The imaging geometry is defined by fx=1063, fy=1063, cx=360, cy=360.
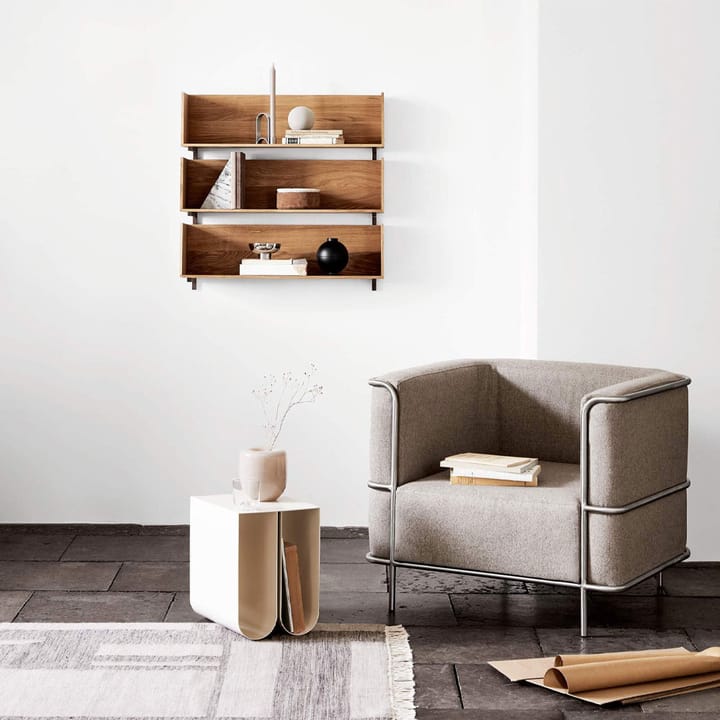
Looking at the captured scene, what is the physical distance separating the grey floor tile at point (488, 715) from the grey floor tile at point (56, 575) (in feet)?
4.79

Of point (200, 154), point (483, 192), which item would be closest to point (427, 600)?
point (483, 192)

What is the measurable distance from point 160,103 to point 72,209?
22.2 inches

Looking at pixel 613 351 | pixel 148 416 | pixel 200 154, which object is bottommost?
pixel 148 416

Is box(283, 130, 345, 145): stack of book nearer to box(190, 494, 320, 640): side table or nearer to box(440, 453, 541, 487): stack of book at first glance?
box(440, 453, 541, 487): stack of book

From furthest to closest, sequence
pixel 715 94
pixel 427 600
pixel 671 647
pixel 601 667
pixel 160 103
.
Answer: pixel 160 103
pixel 715 94
pixel 427 600
pixel 671 647
pixel 601 667

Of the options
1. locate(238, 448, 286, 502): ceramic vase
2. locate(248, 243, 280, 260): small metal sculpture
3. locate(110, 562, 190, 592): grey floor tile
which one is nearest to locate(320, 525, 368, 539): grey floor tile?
locate(110, 562, 190, 592): grey floor tile

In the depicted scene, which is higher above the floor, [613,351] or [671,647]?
[613,351]

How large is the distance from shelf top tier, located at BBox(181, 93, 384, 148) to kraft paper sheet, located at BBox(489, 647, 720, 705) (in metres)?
2.27

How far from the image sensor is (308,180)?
4.35m

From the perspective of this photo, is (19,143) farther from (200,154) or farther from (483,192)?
(483,192)

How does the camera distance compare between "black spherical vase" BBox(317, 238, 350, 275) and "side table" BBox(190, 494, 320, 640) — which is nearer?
"side table" BBox(190, 494, 320, 640)

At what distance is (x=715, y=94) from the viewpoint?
3.85m

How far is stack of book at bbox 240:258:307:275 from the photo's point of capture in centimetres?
418

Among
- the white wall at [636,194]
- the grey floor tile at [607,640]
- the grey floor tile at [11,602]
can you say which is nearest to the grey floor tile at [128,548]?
the grey floor tile at [11,602]
